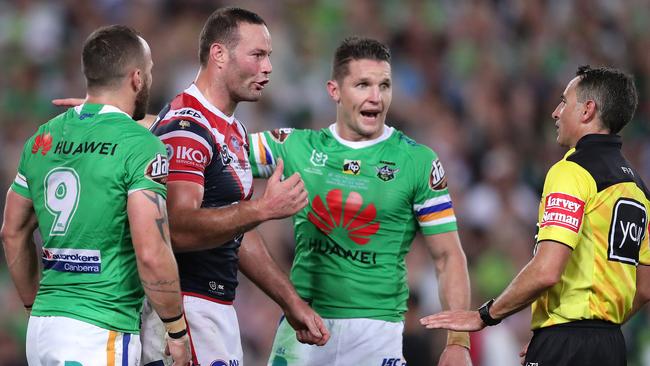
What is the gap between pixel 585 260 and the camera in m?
5.31

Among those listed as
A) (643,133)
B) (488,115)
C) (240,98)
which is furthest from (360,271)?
(643,133)

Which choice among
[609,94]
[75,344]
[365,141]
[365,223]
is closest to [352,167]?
[365,141]

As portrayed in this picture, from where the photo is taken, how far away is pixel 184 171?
17.6ft

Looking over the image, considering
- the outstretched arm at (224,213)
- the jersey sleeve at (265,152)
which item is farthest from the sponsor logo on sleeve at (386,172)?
the outstretched arm at (224,213)

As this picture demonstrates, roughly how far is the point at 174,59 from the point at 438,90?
3.29 metres

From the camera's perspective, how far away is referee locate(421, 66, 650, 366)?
5.19 m

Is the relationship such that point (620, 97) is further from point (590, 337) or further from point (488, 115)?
point (488, 115)

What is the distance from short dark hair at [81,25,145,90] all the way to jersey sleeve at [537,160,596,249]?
2.16m

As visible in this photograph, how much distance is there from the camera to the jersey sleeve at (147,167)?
483 centimetres

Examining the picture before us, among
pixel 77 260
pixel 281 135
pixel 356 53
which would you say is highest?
pixel 356 53

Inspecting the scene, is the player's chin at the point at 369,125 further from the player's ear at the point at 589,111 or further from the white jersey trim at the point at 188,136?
the player's ear at the point at 589,111

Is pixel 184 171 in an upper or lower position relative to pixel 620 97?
lower

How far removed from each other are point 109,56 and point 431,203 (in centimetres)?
222

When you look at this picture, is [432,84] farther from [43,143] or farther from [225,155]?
[43,143]
